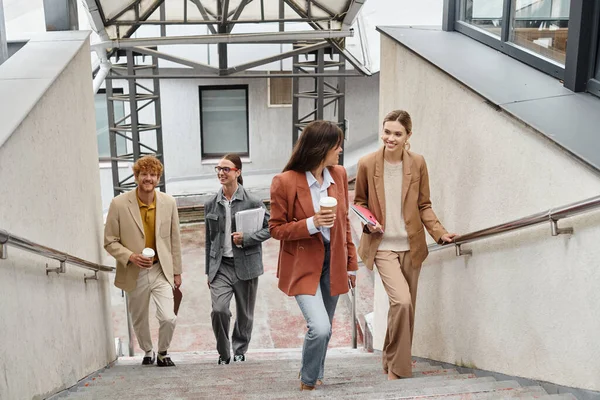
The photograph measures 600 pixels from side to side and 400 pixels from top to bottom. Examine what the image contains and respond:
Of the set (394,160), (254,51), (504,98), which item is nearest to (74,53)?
(394,160)

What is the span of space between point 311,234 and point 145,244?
173 centimetres

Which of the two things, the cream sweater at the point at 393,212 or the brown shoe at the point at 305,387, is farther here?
the cream sweater at the point at 393,212

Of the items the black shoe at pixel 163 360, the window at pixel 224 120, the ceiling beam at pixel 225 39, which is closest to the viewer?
the black shoe at pixel 163 360

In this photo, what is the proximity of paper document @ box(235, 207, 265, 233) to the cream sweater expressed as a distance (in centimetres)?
121

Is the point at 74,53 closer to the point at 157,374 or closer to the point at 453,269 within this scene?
the point at 157,374

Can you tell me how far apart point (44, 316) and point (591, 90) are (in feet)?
10.4

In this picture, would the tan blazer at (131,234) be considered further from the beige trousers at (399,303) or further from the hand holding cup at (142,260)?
the beige trousers at (399,303)

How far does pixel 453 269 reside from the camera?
460 centimetres

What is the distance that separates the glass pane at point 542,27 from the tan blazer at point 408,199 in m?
1.11

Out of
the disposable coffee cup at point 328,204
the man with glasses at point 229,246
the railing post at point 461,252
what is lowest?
the man with glasses at point 229,246

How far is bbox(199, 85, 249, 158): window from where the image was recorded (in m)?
18.0

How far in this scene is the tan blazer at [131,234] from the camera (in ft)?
15.8

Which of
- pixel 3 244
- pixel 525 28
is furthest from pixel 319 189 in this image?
pixel 525 28

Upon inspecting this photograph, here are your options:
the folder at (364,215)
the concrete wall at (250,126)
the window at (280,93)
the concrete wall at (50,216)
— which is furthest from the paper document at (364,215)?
the window at (280,93)
